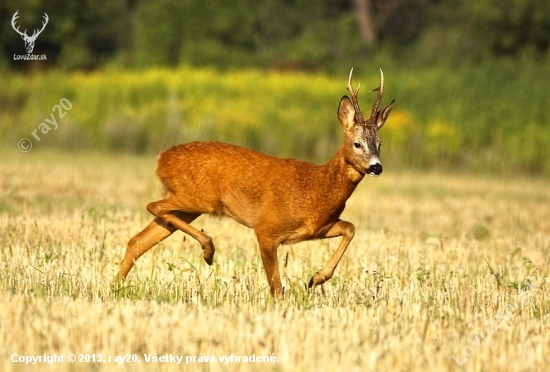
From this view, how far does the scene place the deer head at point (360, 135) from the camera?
28.4ft

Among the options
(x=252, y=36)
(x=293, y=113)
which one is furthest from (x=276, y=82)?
(x=252, y=36)

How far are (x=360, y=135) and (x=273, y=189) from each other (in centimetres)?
85

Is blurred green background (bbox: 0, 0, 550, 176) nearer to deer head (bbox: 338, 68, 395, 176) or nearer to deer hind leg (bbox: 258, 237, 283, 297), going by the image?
deer head (bbox: 338, 68, 395, 176)

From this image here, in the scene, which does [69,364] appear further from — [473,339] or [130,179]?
[130,179]

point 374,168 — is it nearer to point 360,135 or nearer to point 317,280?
point 360,135

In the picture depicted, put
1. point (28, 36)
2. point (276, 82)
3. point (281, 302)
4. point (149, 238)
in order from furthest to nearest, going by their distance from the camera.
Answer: point (28, 36)
point (276, 82)
point (149, 238)
point (281, 302)

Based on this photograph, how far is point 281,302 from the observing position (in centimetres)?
812

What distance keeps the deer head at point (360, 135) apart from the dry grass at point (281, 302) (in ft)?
3.42

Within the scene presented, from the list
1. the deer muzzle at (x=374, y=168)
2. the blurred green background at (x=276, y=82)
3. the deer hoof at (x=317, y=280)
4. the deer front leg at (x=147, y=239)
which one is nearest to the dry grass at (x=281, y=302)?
the deer hoof at (x=317, y=280)

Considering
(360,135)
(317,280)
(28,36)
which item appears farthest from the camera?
(28,36)

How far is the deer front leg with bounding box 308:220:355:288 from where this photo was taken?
8586 mm

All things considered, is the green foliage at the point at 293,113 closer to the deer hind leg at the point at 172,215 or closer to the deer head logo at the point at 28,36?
the deer head logo at the point at 28,36

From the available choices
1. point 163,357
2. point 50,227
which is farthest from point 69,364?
point 50,227

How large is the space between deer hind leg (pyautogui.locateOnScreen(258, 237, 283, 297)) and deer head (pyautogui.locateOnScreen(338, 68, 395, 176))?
962mm
